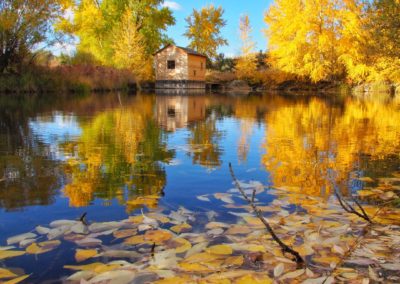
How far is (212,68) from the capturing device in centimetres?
5700

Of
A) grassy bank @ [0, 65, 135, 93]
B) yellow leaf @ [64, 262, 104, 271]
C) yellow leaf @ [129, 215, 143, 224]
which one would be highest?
grassy bank @ [0, 65, 135, 93]

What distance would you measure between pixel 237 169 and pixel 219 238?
2844 mm

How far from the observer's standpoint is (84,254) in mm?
3086

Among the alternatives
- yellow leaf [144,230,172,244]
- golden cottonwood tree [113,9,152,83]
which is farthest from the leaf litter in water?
golden cottonwood tree [113,9,152,83]

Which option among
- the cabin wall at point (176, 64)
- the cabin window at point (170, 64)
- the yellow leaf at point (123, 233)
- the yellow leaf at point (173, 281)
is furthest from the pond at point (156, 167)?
the cabin window at point (170, 64)

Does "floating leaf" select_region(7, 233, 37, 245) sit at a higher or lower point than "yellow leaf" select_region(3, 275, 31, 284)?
higher

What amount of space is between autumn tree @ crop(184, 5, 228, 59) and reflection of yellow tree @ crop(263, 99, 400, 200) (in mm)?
42602

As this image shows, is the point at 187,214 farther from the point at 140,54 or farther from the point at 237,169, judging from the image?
the point at 140,54

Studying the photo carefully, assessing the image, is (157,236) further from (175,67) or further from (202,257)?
(175,67)

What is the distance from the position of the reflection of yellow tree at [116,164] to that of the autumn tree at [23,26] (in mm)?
21183

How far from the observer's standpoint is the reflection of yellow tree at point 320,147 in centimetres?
560

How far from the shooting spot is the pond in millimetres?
4180

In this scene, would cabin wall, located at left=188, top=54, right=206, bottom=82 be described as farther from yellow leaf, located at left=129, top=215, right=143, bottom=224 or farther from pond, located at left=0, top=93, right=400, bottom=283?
yellow leaf, located at left=129, top=215, right=143, bottom=224

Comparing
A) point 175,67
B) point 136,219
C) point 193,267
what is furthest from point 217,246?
point 175,67
